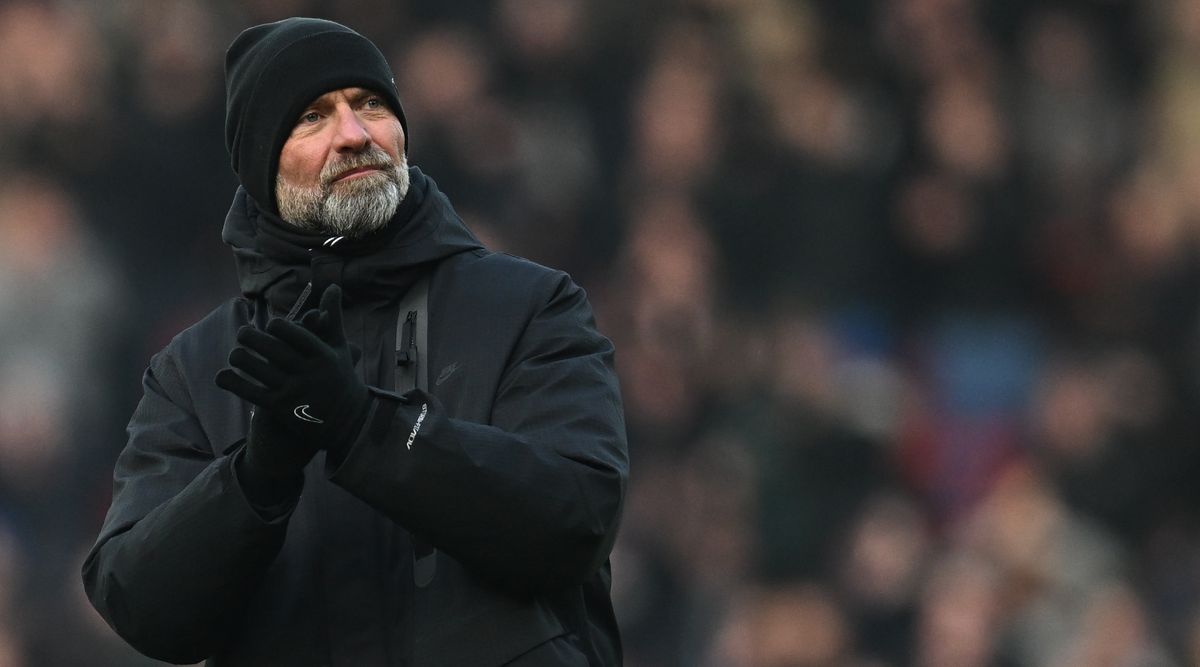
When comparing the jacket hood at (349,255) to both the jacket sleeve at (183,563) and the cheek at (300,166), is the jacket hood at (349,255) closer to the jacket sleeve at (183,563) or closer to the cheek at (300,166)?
the cheek at (300,166)

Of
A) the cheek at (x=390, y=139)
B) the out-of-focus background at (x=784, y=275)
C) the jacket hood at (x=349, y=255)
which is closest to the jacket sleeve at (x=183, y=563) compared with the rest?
the jacket hood at (x=349, y=255)

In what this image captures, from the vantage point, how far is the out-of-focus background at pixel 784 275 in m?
6.79

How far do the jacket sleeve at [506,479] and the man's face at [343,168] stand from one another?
12.4 inches

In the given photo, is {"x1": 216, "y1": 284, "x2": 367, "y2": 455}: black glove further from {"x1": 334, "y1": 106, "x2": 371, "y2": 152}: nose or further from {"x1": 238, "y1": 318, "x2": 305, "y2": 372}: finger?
{"x1": 334, "y1": 106, "x2": 371, "y2": 152}: nose

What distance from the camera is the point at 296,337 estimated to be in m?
2.47

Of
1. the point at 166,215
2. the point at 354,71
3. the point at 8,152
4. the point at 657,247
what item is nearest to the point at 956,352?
the point at 657,247

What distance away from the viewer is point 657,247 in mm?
7465

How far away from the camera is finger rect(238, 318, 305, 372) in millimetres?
2457

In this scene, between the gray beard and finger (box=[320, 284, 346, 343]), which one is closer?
finger (box=[320, 284, 346, 343])

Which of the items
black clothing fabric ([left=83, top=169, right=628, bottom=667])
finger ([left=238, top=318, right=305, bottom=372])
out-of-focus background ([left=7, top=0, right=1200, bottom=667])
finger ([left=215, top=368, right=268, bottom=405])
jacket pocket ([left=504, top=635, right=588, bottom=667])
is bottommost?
out-of-focus background ([left=7, top=0, right=1200, bottom=667])

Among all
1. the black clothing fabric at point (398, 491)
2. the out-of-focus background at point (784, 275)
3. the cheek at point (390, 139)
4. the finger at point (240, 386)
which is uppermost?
the cheek at point (390, 139)

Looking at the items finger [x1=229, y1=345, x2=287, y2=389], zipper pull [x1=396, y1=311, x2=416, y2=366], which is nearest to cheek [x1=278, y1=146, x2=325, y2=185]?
zipper pull [x1=396, y1=311, x2=416, y2=366]

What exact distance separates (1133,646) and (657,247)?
2.02 meters

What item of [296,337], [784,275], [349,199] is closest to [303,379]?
[296,337]
